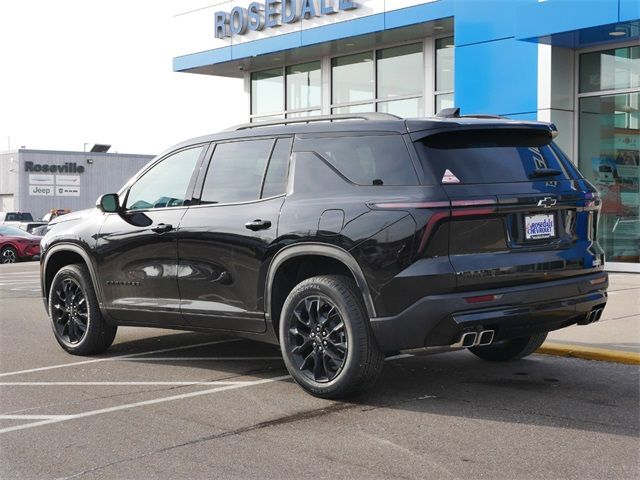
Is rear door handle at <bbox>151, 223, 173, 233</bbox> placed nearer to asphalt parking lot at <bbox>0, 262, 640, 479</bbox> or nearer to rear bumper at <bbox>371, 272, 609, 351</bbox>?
asphalt parking lot at <bbox>0, 262, 640, 479</bbox>

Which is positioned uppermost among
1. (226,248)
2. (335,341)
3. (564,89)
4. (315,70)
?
(315,70)

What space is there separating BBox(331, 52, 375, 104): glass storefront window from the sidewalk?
11363 mm

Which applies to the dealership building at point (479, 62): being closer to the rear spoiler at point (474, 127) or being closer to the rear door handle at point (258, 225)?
the rear spoiler at point (474, 127)

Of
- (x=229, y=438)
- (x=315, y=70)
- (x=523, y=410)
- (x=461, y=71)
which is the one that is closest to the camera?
(x=229, y=438)

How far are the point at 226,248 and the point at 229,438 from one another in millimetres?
1818

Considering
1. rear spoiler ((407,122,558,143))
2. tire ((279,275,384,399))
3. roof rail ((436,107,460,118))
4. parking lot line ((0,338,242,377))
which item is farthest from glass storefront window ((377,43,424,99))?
tire ((279,275,384,399))

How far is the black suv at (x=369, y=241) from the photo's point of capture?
559 centimetres

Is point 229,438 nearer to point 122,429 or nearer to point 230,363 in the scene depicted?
point 122,429

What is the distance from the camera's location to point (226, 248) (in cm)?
668

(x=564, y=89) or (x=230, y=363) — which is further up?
(x=564, y=89)

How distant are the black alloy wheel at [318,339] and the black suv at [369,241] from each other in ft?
0.03

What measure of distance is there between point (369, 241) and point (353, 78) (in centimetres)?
1642

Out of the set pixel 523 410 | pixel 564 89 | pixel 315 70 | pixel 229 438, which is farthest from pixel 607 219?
pixel 229 438

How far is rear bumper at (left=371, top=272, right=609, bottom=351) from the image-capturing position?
18.1ft
